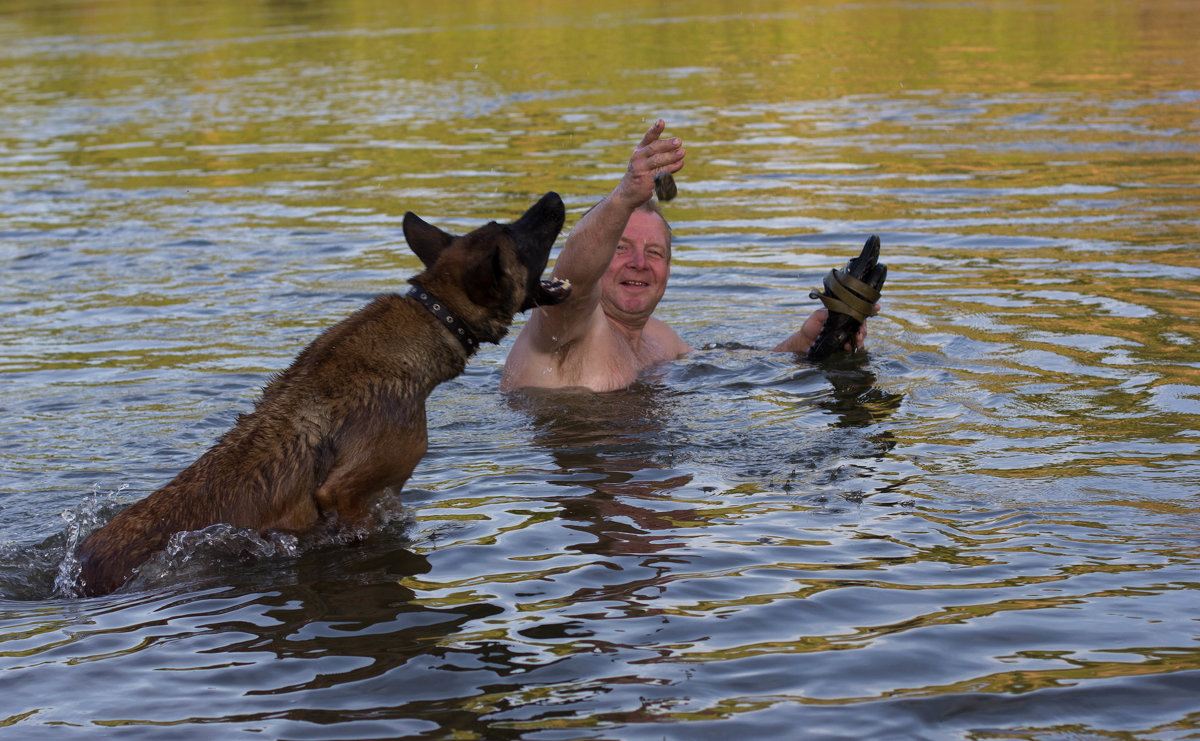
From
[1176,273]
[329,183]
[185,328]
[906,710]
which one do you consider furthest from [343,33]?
[906,710]

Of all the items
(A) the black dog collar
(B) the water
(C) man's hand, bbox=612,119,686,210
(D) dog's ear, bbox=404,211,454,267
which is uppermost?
(C) man's hand, bbox=612,119,686,210

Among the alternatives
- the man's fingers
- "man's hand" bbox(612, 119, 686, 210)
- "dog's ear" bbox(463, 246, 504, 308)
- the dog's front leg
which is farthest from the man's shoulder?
the dog's front leg

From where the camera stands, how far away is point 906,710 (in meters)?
4.51

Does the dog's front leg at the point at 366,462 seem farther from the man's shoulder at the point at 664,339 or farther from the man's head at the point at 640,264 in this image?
the man's shoulder at the point at 664,339

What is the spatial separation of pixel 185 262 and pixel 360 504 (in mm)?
9139

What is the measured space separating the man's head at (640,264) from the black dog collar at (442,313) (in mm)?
3150

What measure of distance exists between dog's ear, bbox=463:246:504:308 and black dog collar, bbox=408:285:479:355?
0.15 metres

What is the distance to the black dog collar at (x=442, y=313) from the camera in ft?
22.2

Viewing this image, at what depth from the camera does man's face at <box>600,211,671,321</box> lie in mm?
9828

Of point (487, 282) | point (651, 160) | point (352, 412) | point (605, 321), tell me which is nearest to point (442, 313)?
point (487, 282)

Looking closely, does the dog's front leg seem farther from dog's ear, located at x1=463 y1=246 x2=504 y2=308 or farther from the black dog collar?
dog's ear, located at x1=463 y1=246 x2=504 y2=308

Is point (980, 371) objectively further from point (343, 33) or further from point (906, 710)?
point (343, 33)

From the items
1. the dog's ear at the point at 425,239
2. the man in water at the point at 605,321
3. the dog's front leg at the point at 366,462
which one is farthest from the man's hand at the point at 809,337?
the dog's front leg at the point at 366,462

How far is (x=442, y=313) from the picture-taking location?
677 cm
